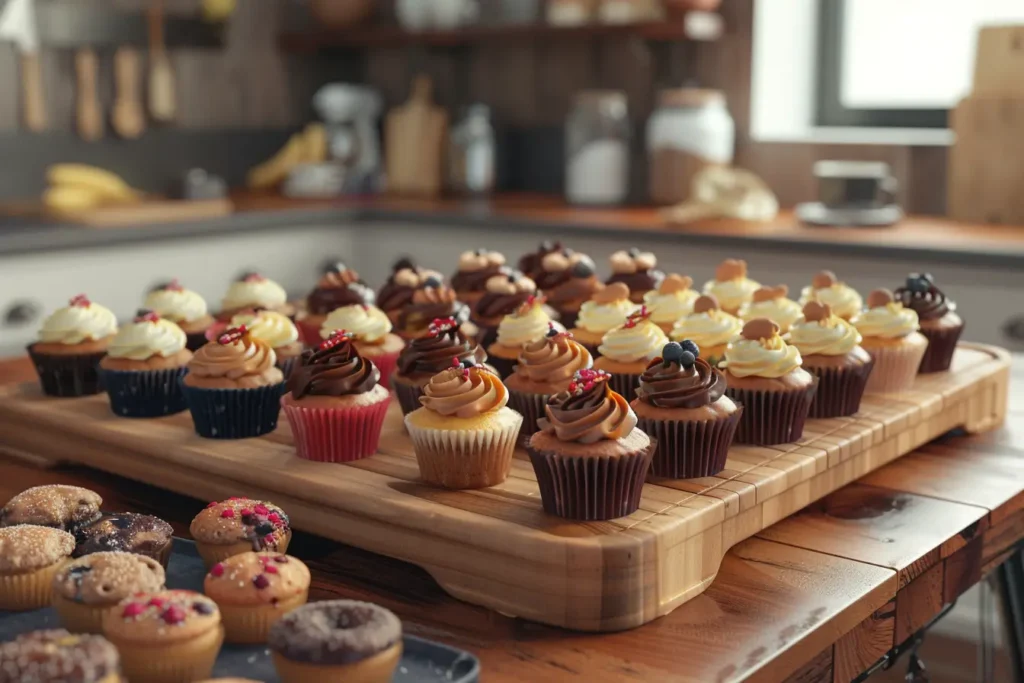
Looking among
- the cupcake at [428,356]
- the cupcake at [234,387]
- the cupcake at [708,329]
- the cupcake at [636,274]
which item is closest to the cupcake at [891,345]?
A: the cupcake at [708,329]

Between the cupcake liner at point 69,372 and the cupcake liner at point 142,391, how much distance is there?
0.25ft

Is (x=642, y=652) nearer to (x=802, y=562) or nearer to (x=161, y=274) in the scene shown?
(x=802, y=562)

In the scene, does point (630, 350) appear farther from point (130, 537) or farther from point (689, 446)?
point (130, 537)

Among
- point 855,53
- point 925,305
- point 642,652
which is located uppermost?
point 855,53

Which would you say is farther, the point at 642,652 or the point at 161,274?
the point at 161,274

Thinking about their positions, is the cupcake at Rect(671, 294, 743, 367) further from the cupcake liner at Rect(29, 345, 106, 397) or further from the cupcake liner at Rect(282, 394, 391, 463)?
the cupcake liner at Rect(29, 345, 106, 397)

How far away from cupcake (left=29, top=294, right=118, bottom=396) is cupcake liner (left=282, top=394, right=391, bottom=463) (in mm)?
373

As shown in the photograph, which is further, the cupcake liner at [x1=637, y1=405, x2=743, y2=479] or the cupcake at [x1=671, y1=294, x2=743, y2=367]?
the cupcake at [x1=671, y1=294, x2=743, y2=367]

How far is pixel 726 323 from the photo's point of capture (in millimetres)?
1516

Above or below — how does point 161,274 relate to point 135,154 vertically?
below

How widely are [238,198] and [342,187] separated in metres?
0.33

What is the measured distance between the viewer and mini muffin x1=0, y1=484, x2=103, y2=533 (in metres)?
1.15

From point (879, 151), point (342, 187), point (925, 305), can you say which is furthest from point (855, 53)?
point (925, 305)

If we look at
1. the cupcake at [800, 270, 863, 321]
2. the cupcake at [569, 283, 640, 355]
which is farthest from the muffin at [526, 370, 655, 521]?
the cupcake at [800, 270, 863, 321]
